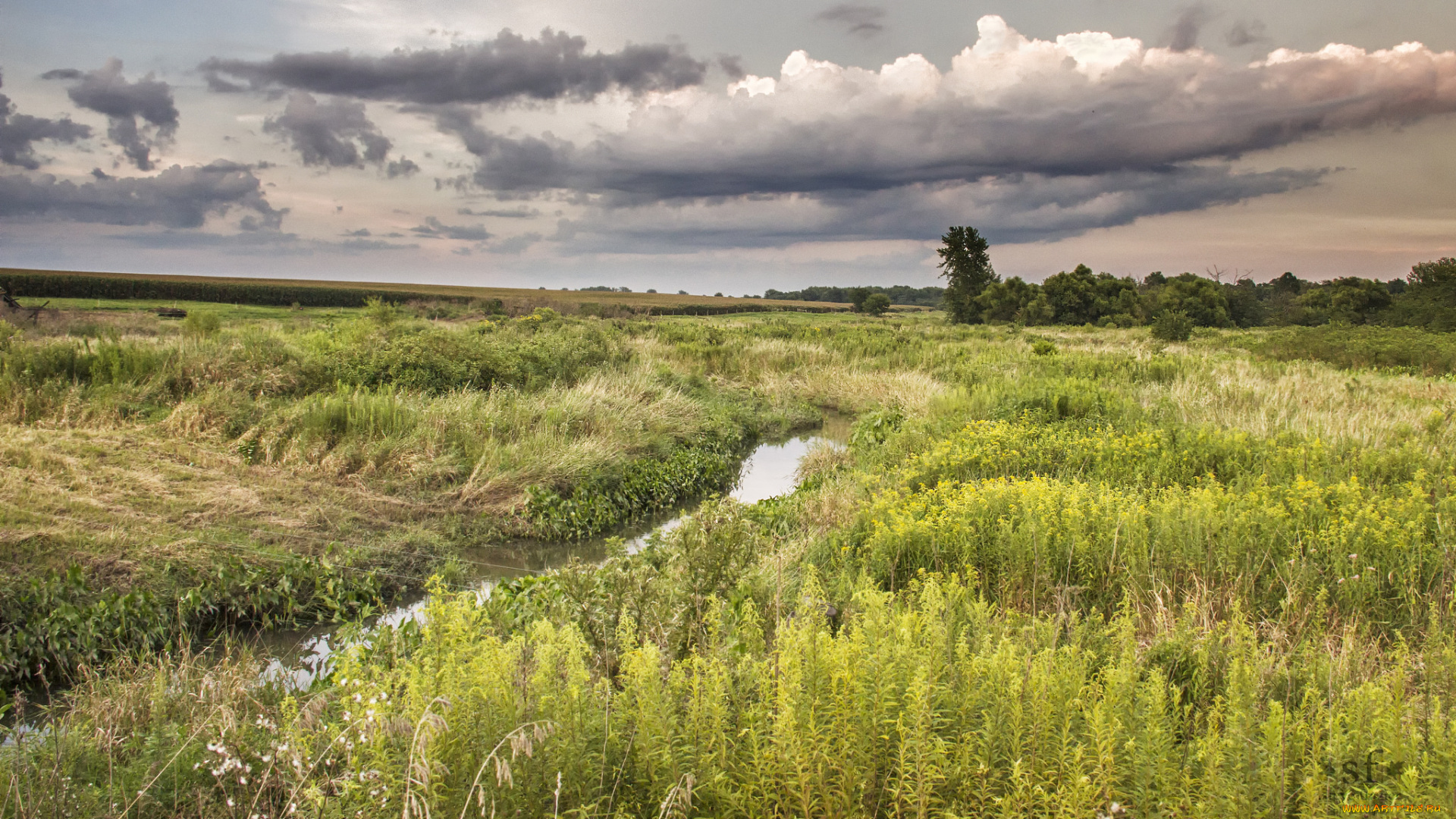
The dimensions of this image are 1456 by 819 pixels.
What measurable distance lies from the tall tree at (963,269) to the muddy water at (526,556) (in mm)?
50253

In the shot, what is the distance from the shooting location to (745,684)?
126 inches

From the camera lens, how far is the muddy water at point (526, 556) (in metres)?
6.23

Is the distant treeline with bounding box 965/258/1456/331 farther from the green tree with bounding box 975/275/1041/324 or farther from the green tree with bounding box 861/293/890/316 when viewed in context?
the green tree with bounding box 861/293/890/316

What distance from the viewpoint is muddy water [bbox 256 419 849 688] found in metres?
6.23

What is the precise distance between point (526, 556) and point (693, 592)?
6026 mm

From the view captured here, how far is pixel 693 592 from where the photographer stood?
451 centimetres

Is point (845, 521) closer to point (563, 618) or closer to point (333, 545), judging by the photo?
point (563, 618)

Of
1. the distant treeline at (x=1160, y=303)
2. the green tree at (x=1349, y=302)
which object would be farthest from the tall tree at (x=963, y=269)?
the green tree at (x=1349, y=302)

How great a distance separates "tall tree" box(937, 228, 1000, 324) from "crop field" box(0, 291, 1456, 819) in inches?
1903

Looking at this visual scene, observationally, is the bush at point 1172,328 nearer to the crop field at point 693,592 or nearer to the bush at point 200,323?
the crop field at point 693,592

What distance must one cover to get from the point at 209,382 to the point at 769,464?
10602 millimetres

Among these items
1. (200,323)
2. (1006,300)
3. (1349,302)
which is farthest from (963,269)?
(200,323)

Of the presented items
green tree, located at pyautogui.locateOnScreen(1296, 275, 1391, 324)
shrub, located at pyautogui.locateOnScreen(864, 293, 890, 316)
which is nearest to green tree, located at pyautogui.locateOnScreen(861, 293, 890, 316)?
shrub, located at pyautogui.locateOnScreen(864, 293, 890, 316)

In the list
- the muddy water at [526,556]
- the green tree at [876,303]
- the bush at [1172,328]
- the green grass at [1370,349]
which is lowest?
the muddy water at [526,556]
